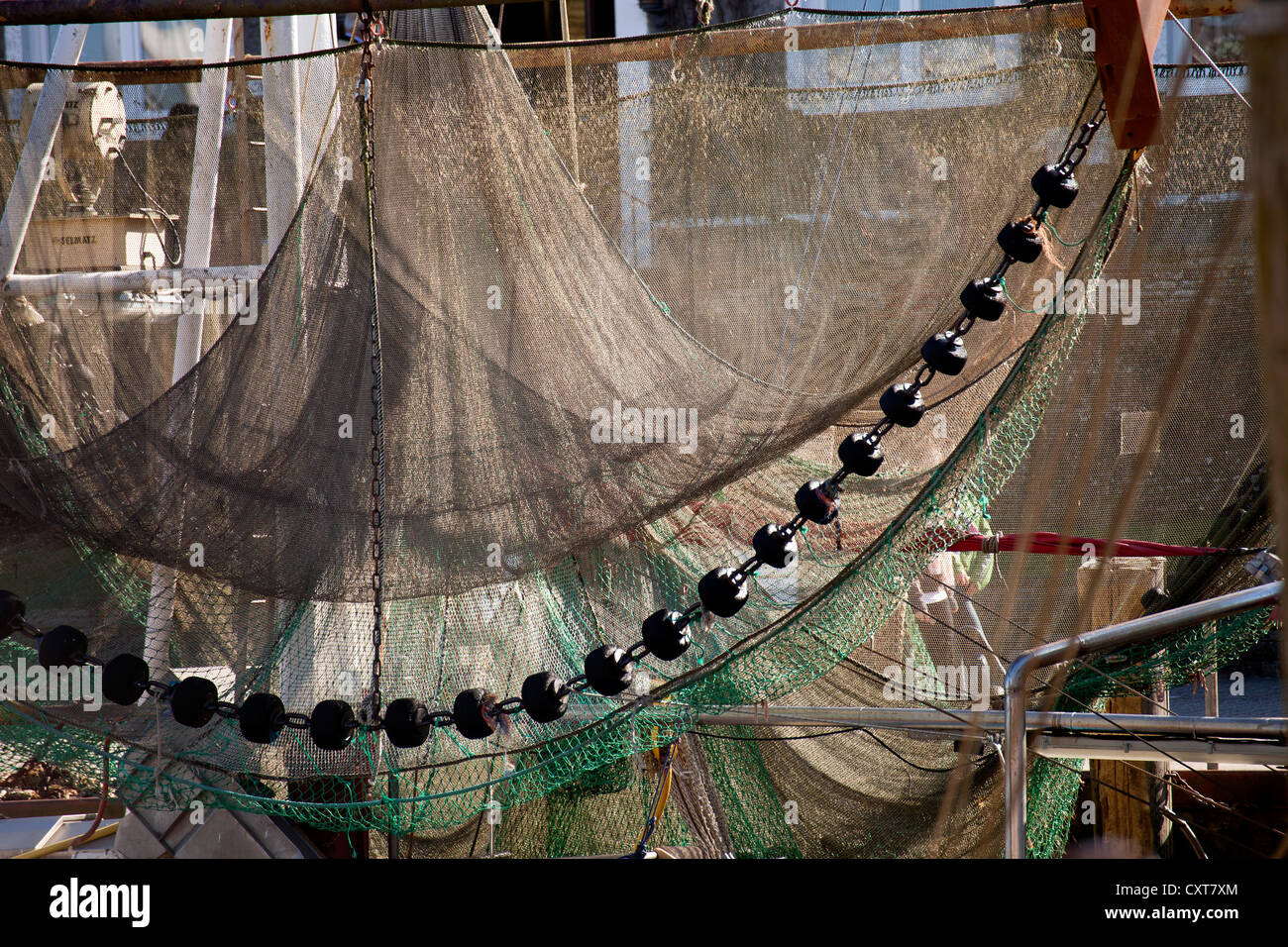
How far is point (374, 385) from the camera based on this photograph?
2.72m

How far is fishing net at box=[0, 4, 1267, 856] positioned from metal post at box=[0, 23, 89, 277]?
0.22ft

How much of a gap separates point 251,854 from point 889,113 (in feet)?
9.08

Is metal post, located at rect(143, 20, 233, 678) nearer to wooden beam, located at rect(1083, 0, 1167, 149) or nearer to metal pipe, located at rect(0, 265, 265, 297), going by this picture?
metal pipe, located at rect(0, 265, 265, 297)

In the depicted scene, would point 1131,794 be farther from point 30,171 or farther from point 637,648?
point 30,171

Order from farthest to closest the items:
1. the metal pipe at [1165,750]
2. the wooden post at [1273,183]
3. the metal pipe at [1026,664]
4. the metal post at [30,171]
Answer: the metal post at [30,171]
the metal pipe at [1165,750]
the metal pipe at [1026,664]
the wooden post at [1273,183]

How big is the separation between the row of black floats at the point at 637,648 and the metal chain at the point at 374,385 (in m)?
0.14

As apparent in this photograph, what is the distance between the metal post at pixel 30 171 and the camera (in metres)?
3.02

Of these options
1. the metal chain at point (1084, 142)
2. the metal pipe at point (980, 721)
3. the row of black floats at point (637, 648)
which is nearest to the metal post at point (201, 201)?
the row of black floats at point (637, 648)

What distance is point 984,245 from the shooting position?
2842 millimetres

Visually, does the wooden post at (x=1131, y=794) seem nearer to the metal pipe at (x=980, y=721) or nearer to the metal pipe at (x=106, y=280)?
the metal pipe at (x=980, y=721)

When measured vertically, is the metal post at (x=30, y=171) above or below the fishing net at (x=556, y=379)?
above

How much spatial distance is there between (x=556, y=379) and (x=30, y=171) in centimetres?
→ 168
